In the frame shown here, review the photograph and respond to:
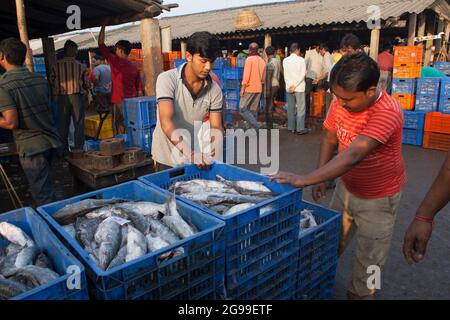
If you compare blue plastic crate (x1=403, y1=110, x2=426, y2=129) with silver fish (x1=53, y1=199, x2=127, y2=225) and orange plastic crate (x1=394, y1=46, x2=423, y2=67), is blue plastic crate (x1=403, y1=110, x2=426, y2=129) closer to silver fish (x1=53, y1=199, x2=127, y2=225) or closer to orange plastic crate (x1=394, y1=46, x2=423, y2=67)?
orange plastic crate (x1=394, y1=46, x2=423, y2=67)

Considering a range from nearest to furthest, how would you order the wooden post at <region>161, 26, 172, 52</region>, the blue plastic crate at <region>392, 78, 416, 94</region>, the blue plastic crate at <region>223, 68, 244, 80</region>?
the blue plastic crate at <region>392, 78, 416, 94</region>, the blue plastic crate at <region>223, 68, 244, 80</region>, the wooden post at <region>161, 26, 172, 52</region>

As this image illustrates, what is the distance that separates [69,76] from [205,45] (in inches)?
214

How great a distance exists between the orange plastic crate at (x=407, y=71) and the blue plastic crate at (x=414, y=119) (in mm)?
988

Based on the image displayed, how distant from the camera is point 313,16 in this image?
14367 millimetres

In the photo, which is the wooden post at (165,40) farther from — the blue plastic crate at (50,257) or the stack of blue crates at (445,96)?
the blue plastic crate at (50,257)

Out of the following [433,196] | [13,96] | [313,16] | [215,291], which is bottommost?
[215,291]

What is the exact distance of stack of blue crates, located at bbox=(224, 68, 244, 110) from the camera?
11.0 m

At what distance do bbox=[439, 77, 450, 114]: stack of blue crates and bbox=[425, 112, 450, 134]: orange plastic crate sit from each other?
1.16ft

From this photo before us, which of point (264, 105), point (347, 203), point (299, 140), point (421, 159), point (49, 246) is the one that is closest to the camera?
point (49, 246)

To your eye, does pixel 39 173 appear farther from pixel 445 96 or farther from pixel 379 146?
pixel 445 96

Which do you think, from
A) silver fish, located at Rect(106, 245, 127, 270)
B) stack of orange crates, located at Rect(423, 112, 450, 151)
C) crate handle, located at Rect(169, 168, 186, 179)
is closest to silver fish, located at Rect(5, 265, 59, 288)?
silver fish, located at Rect(106, 245, 127, 270)

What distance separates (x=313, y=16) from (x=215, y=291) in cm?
1440
